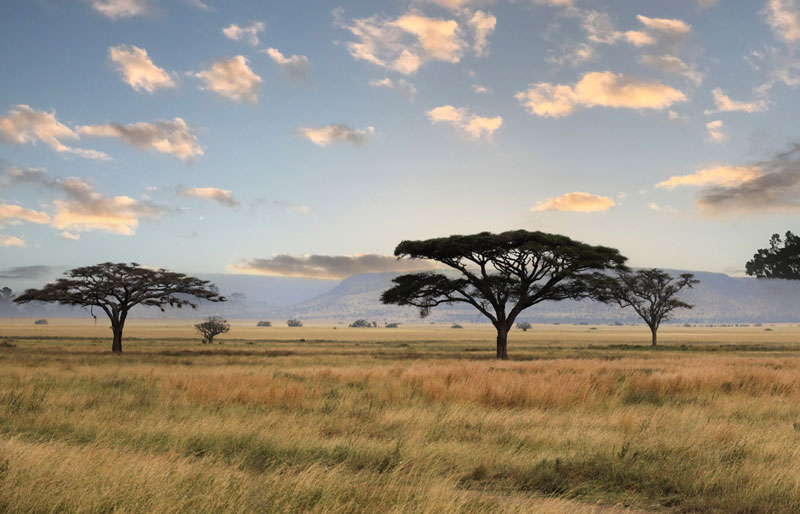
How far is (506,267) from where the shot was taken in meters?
45.9

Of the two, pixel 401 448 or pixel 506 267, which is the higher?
pixel 506 267

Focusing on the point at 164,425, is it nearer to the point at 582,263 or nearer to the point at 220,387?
the point at 220,387

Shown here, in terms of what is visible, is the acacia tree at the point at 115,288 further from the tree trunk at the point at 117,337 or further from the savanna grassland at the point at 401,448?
the savanna grassland at the point at 401,448

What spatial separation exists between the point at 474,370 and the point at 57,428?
15.4 meters

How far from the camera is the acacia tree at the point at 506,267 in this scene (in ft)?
143

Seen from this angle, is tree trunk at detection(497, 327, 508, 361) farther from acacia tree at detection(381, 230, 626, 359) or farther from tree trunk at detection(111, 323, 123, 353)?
tree trunk at detection(111, 323, 123, 353)

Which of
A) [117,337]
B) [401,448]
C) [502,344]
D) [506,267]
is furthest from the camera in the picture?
[117,337]

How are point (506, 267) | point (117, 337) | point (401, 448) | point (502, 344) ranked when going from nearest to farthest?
1. point (401, 448)
2. point (502, 344)
3. point (506, 267)
4. point (117, 337)

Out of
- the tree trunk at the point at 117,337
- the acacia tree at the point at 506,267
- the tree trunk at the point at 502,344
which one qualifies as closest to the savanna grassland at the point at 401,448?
the tree trunk at the point at 502,344

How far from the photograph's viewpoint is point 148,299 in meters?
52.0

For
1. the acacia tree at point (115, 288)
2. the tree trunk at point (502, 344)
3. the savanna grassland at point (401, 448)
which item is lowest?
the tree trunk at point (502, 344)

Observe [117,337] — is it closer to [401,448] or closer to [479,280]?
[479,280]

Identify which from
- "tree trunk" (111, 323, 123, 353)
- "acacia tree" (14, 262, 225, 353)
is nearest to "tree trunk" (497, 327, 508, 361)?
"acacia tree" (14, 262, 225, 353)

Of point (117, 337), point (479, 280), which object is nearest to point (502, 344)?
point (479, 280)
